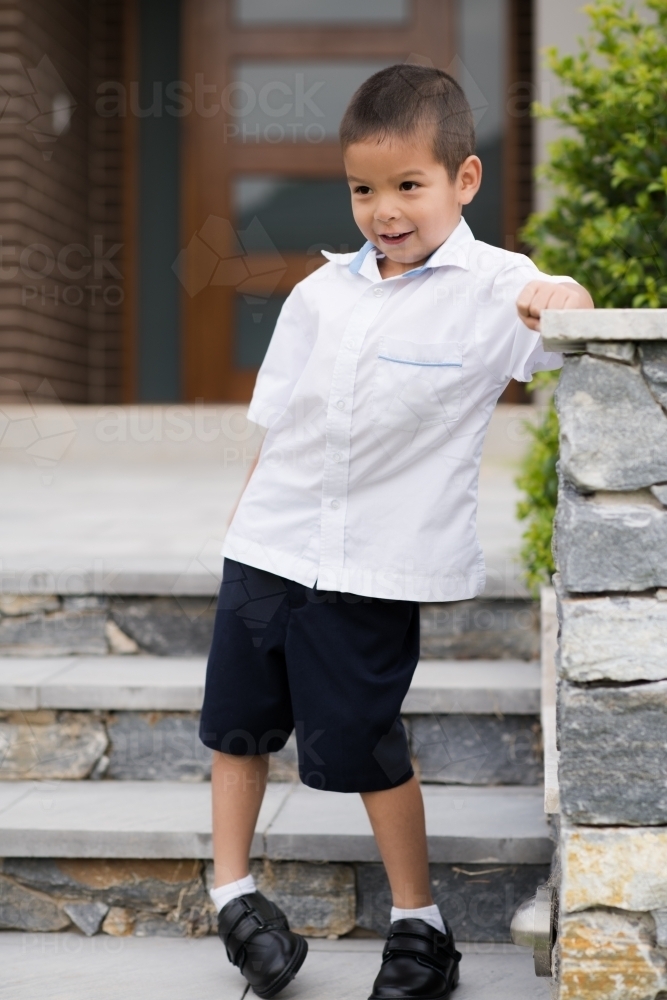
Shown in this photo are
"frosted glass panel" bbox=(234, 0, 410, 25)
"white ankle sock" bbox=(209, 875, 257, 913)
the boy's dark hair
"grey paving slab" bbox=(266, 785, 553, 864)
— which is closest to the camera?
the boy's dark hair

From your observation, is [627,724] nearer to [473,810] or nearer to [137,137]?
[473,810]

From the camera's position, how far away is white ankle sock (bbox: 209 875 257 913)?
6.17 ft

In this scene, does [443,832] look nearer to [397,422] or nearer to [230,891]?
[230,891]

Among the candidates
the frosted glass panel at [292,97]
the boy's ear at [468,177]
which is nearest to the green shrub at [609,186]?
the boy's ear at [468,177]

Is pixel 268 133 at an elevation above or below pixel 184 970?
above

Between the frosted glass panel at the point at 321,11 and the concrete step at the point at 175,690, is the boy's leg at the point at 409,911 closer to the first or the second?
the concrete step at the point at 175,690

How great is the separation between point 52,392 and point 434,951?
492 centimetres

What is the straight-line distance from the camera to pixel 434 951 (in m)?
1.82

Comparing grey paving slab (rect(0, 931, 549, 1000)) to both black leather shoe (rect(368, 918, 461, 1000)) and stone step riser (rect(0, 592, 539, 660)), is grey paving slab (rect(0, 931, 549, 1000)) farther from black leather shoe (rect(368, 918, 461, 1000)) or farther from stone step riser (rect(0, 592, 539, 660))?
stone step riser (rect(0, 592, 539, 660))

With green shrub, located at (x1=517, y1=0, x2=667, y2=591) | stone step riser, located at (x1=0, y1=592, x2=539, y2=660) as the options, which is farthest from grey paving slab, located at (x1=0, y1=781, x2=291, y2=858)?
green shrub, located at (x1=517, y1=0, x2=667, y2=591)

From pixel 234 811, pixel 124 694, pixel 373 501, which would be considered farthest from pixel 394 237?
pixel 124 694

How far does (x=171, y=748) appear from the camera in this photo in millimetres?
2418

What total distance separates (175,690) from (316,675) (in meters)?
0.70

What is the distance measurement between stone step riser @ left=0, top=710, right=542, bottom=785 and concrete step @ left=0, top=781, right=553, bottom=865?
0.06m
